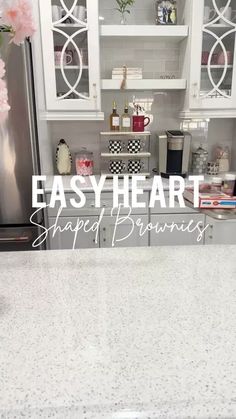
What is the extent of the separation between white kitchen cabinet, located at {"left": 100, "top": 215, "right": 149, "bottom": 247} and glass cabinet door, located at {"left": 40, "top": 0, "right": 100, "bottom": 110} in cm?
85

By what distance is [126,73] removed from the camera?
8.29 feet

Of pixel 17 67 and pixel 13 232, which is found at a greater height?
pixel 17 67

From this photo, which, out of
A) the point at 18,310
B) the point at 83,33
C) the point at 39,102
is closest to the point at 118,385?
the point at 18,310

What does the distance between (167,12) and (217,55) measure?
1.57 ft

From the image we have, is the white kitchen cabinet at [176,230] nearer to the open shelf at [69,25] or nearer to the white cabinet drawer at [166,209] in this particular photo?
the white cabinet drawer at [166,209]

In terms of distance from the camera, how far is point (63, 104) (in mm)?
2430

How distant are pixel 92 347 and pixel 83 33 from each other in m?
2.27

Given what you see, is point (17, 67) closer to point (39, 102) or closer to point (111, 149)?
point (39, 102)

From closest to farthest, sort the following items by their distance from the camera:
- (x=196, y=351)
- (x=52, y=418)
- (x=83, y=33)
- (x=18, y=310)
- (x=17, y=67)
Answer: (x=52, y=418)
(x=196, y=351)
(x=18, y=310)
(x=17, y=67)
(x=83, y=33)

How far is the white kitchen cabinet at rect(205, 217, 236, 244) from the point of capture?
2.44 m

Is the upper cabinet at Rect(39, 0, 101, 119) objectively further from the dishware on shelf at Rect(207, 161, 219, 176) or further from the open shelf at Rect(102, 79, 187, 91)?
the dishware on shelf at Rect(207, 161, 219, 176)

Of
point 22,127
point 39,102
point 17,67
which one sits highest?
point 17,67

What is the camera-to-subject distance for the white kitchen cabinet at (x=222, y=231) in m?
2.44


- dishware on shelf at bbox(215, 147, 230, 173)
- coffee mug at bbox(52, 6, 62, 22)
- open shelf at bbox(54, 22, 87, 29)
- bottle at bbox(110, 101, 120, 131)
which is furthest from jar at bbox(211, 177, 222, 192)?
coffee mug at bbox(52, 6, 62, 22)
